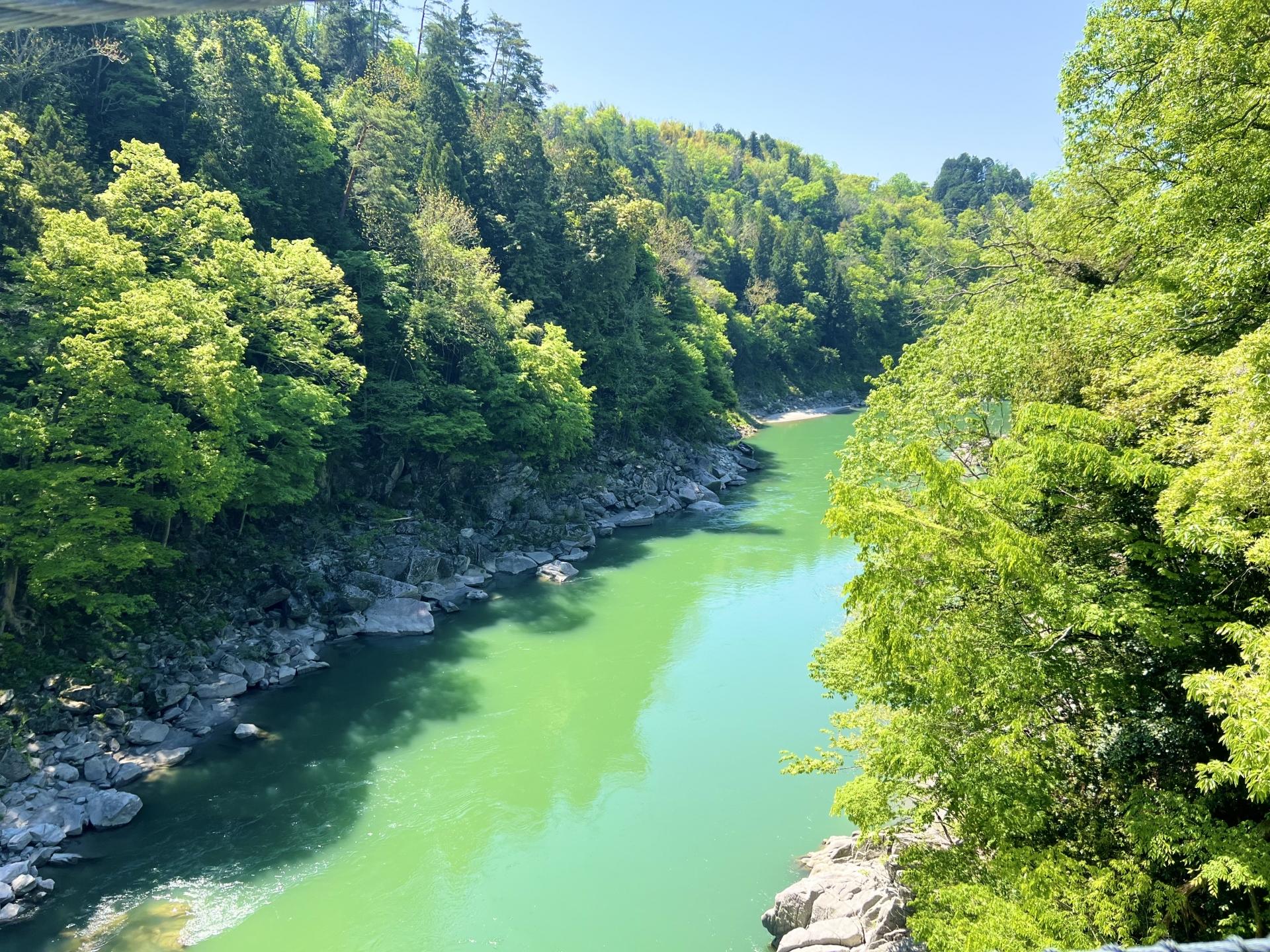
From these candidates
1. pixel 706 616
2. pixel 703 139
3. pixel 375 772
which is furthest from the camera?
pixel 703 139

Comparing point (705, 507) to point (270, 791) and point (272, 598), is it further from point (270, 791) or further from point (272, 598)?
point (270, 791)

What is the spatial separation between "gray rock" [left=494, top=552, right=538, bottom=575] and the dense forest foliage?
20.7m

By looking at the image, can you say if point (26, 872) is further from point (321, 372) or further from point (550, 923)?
point (321, 372)

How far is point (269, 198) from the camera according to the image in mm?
29156

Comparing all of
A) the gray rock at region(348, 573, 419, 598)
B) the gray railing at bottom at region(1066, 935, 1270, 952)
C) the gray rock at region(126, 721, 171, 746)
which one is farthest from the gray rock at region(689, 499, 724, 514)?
the gray railing at bottom at region(1066, 935, 1270, 952)

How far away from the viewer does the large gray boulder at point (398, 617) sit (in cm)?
Result: 2397

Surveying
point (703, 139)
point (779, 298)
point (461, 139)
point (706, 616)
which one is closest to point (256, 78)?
point (461, 139)

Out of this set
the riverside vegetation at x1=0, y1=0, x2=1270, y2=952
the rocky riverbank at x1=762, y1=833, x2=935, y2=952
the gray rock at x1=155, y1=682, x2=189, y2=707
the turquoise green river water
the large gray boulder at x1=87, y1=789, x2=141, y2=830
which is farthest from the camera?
the gray rock at x1=155, y1=682, x2=189, y2=707

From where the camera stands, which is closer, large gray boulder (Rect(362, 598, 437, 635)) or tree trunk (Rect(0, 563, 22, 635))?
tree trunk (Rect(0, 563, 22, 635))

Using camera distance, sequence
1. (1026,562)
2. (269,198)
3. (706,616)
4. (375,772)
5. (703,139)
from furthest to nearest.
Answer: (703,139) → (269,198) → (706,616) → (375,772) → (1026,562)

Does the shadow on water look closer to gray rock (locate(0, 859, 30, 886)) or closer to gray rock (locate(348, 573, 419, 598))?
gray rock (locate(0, 859, 30, 886))

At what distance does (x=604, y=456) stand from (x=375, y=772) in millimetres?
24046

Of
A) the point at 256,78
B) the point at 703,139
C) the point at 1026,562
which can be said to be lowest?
the point at 1026,562

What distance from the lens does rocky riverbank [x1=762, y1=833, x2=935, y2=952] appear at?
34.3 feet
